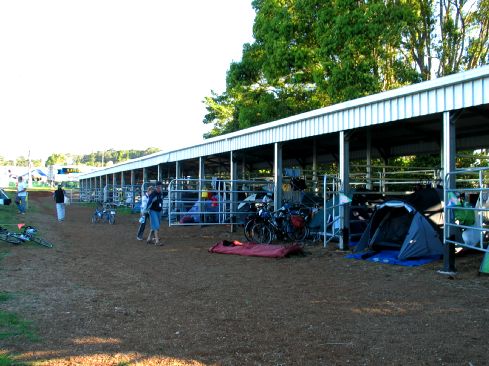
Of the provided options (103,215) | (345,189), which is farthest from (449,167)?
(103,215)

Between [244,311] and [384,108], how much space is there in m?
6.19

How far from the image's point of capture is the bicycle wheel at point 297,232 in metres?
13.3

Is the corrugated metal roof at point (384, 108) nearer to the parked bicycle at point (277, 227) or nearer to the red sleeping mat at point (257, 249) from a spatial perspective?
the parked bicycle at point (277, 227)

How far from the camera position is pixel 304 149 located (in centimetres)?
1881

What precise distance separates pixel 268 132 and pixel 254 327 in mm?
10075

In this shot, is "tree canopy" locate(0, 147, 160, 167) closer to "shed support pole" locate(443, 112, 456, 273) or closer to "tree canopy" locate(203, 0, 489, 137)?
"tree canopy" locate(203, 0, 489, 137)

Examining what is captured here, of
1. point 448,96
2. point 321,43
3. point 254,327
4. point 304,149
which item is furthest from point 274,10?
point 254,327

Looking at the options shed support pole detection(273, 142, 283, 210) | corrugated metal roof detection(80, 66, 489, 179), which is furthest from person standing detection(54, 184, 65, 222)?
shed support pole detection(273, 142, 283, 210)

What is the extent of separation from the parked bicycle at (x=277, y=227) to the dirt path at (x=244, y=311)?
2857 mm

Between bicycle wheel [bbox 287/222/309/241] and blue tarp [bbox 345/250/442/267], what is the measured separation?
2.66 metres

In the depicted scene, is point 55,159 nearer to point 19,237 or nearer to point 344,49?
point 344,49

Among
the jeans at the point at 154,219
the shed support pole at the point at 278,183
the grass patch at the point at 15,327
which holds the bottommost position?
the grass patch at the point at 15,327

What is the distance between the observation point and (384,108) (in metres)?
10.2

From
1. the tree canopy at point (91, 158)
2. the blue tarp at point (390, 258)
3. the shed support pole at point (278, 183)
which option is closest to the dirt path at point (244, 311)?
the blue tarp at point (390, 258)
